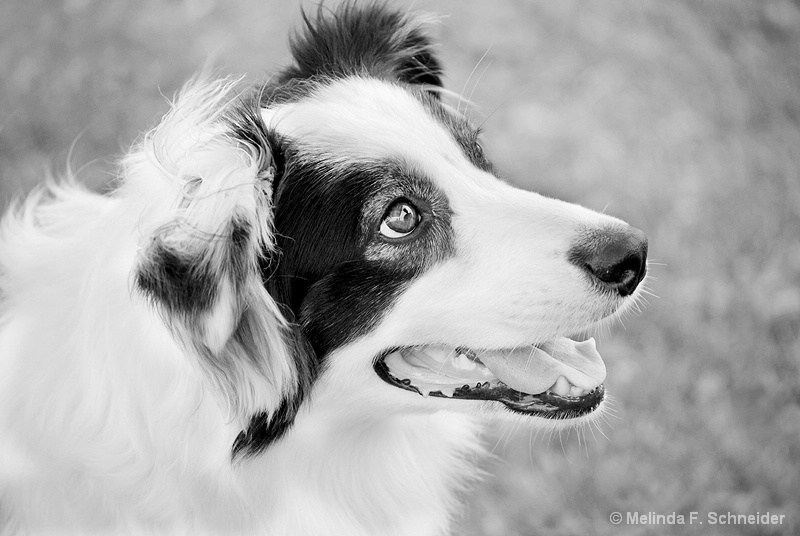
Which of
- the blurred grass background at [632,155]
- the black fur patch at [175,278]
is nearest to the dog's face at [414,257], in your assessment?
the black fur patch at [175,278]

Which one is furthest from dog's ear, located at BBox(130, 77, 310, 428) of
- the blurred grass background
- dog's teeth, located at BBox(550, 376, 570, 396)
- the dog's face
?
the blurred grass background

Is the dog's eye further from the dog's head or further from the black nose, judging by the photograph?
the black nose

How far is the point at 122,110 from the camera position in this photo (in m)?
5.38

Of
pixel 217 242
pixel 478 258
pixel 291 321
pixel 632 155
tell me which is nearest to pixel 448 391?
pixel 478 258

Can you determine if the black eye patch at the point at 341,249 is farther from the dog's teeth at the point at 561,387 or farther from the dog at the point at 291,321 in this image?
the dog's teeth at the point at 561,387

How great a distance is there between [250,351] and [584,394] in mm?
1006

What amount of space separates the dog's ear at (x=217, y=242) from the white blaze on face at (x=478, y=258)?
0.21 m

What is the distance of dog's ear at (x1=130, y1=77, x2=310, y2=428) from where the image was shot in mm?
1798

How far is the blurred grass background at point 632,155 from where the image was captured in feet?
12.4

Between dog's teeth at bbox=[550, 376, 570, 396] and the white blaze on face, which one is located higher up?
the white blaze on face

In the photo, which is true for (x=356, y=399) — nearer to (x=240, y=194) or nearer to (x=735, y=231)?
(x=240, y=194)

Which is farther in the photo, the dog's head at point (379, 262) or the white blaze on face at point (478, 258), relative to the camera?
the white blaze on face at point (478, 258)

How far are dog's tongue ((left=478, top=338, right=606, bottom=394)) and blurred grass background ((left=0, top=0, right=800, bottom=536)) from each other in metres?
1.24

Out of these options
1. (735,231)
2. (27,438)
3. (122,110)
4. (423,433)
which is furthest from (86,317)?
(735,231)
